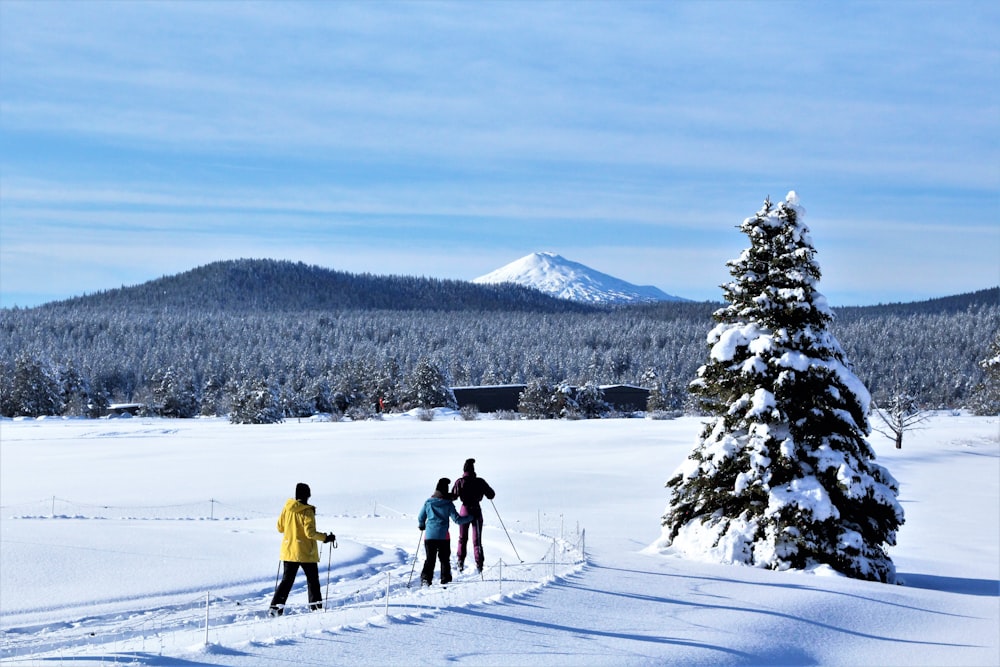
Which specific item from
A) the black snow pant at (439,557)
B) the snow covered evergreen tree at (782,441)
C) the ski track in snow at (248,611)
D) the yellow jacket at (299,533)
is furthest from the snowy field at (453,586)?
the snow covered evergreen tree at (782,441)

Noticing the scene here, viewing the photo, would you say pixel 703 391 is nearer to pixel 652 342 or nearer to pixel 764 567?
pixel 764 567

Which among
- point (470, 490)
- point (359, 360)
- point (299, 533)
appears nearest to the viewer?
point (299, 533)

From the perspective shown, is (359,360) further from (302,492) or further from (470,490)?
(302,492)

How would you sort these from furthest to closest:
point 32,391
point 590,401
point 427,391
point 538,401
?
point 427,391
point 32,391
point 590,401
point 538,401

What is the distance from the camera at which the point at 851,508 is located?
59.5 ft

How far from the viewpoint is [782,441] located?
59.8ft

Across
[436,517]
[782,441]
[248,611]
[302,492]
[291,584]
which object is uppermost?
[782,441]

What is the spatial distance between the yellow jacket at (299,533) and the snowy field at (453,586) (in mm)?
796

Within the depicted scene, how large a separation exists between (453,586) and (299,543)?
102 inches

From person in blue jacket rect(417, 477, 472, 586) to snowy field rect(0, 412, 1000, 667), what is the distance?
0.83 ft

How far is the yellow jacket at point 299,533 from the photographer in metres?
12.2

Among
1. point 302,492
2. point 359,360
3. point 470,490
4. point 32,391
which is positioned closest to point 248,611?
point 302,492

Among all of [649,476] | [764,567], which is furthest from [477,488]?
[649,476]

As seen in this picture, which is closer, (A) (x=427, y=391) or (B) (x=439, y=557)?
(B) (x=439, y=557)
